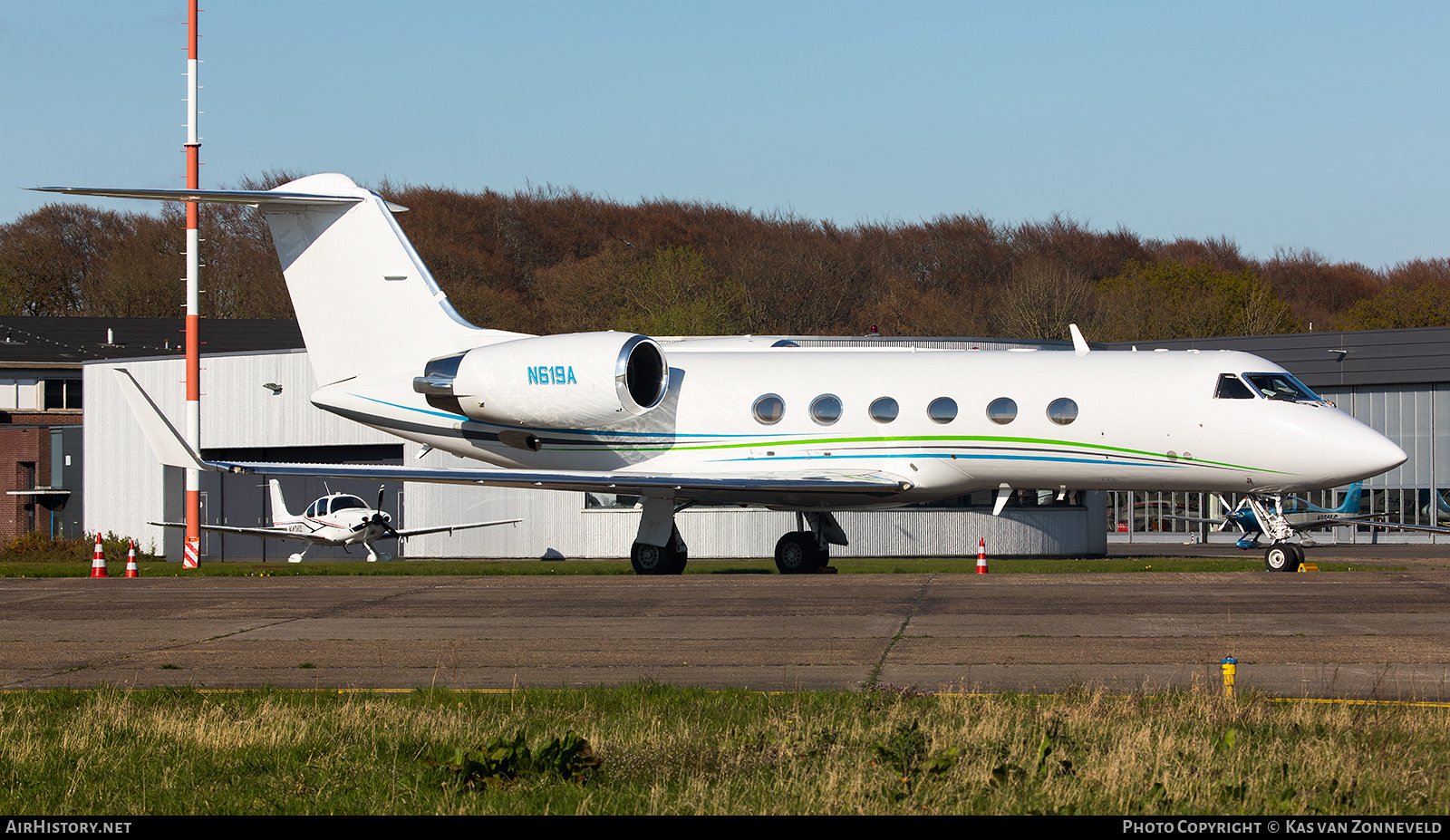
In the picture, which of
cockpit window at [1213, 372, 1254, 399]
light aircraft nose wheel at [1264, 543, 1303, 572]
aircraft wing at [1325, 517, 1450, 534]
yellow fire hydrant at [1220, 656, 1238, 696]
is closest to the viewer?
yellow fire hydrant at [1220, 656, 1238, 696]

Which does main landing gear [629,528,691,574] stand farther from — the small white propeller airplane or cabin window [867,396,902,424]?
the small white propeller airplane

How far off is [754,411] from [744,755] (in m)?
13.5

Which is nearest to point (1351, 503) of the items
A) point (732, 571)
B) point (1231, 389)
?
point (1231, 389)

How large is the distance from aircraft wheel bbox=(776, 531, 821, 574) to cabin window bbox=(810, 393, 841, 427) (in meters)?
2.00

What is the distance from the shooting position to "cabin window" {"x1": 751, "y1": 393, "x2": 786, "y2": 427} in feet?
65.6

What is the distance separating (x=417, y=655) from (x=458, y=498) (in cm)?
2376

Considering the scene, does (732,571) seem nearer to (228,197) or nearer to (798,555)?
(798,555)

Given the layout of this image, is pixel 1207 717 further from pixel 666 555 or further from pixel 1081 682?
pixel 666 555

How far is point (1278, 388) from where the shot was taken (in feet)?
59.6

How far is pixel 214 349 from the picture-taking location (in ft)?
169

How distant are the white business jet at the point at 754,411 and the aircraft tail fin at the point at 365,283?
1.2 inches

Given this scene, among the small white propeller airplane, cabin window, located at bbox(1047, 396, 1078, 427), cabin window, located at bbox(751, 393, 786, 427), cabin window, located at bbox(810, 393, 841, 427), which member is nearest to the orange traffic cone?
the small white propeller airplane

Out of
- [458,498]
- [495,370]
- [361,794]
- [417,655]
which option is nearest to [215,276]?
[458,498]

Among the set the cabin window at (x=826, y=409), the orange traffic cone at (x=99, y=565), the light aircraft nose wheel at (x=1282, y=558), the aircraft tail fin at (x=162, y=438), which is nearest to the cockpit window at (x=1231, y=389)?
the light aircraft nose wheel at (x=1282, y=558)
